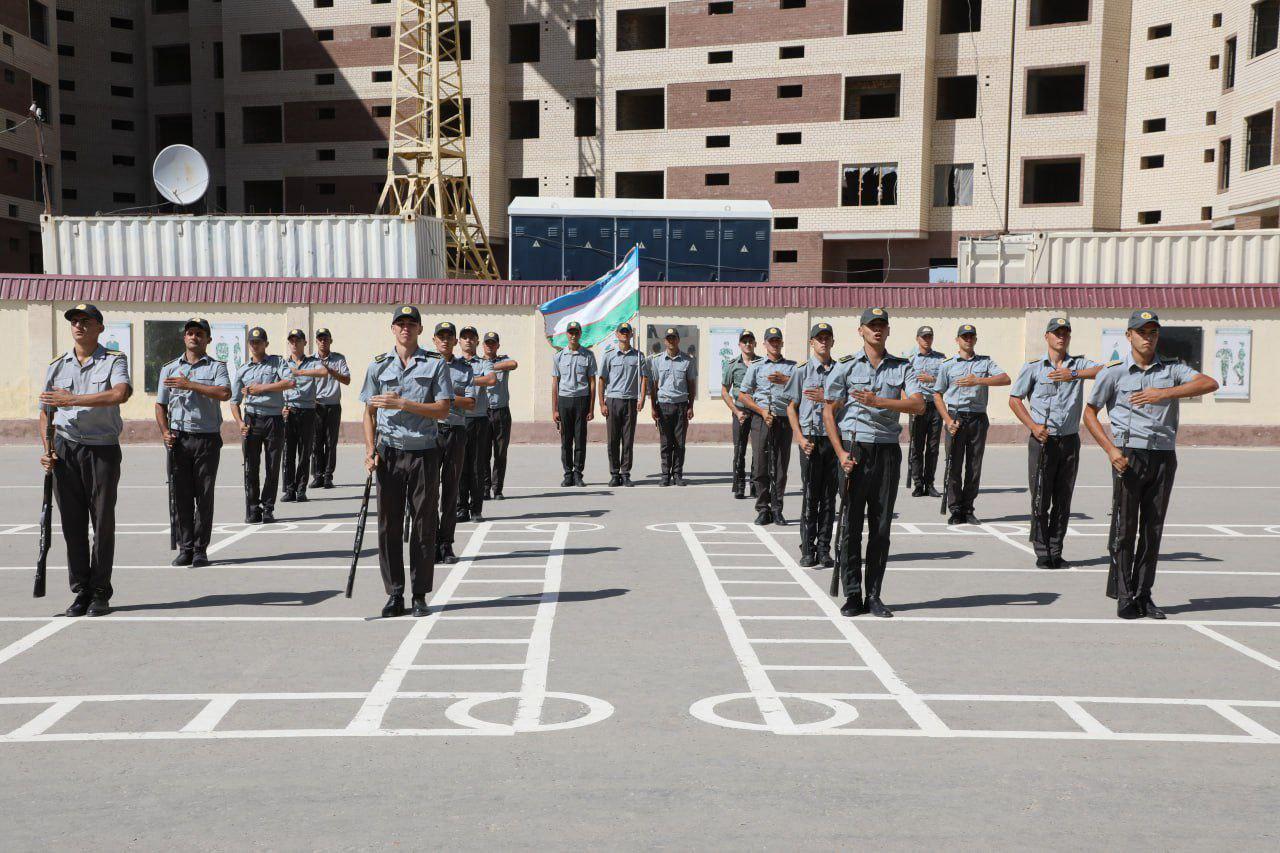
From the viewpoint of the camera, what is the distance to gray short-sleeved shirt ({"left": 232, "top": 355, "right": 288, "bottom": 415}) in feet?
48.0

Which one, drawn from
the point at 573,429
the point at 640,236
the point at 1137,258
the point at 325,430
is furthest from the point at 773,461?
the point at 640,236

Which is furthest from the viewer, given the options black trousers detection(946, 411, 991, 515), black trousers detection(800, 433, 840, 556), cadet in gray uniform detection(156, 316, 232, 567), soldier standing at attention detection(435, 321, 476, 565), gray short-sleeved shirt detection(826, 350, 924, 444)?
black trousers detection(946, 411, 991, 515)

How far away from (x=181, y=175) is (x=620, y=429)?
61.5ft

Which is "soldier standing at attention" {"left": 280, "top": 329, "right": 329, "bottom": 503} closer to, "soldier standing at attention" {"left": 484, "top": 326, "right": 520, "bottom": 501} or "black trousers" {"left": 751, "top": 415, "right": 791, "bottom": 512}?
"soldier standing at attention" {"left": 484, "top": 326, "right": 520, "bottom": 501}

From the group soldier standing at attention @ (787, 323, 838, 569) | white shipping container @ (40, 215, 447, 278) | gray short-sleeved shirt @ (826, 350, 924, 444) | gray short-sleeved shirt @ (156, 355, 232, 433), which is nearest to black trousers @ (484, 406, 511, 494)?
gray short-sleeved shirt @ (156, 355, 232, 433)

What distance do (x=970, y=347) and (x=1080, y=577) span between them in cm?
479

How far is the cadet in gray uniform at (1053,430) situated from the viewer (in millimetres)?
11266

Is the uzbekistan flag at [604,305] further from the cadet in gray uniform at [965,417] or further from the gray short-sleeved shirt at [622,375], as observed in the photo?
the cadet in gray uniform at [965,417]

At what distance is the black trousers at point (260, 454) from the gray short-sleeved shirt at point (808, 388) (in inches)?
245

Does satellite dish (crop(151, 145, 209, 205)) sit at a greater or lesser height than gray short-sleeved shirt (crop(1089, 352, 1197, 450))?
greater

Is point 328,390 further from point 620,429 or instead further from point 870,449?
point 870,449

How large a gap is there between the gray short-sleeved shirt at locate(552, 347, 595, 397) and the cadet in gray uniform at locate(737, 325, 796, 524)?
3.73 meters

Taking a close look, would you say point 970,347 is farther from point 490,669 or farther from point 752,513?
point 490,669

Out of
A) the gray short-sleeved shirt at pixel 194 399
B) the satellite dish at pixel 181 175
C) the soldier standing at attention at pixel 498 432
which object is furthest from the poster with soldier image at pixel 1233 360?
the satellite dish at pixel 181 175
